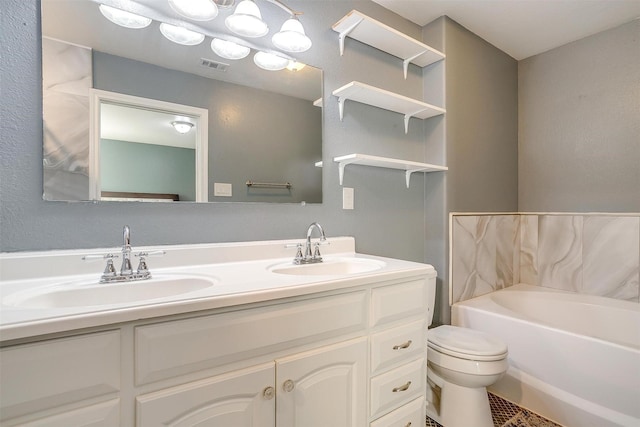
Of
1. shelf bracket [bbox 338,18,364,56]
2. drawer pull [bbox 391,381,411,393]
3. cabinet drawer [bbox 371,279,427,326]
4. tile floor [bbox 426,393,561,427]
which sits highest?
shelf bracket [bbox 338,18,364,56]

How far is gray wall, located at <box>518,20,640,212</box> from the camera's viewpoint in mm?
2070

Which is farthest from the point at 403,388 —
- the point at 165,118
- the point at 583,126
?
the point at 583,126

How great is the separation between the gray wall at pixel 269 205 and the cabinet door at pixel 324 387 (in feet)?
2.17

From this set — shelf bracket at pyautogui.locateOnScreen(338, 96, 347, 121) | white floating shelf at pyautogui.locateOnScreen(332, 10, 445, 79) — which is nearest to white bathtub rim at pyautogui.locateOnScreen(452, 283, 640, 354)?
shelf bracket at pyautogui.locateOnScreen(338, 96, 347, 121)

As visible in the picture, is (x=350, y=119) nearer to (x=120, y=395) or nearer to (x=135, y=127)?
(x=135, y=127)

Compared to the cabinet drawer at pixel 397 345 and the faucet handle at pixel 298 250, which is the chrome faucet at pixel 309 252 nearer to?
the faucet handle at pixel 298 250

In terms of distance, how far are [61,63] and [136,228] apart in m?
0.63

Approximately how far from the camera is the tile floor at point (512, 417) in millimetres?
1571

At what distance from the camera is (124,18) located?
114cm

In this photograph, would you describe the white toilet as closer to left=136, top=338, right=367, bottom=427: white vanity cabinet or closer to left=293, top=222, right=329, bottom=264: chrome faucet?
left=136, top=338, right=367, bottom=427: white vanity cabinet

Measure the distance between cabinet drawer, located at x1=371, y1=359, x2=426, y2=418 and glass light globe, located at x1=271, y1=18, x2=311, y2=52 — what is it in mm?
1564

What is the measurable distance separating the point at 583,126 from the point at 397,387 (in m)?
2.48

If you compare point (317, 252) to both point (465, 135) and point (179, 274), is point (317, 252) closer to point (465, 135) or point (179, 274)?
point (179, 274)

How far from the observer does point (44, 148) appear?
3.30 feet
